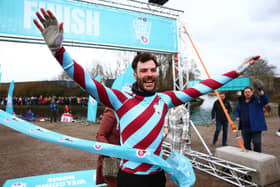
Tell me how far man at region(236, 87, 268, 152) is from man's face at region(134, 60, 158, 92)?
3003 millimetres

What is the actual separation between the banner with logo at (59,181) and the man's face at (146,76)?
2.67 metres

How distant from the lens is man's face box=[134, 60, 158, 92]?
62.6 inches

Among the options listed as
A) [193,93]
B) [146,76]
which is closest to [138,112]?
[146,76]

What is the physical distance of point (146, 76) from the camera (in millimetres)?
1580

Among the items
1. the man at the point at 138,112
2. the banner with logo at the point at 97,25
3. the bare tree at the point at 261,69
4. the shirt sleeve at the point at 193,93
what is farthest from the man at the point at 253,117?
the bare tree at the point at 261,69

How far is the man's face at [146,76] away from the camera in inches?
62.6

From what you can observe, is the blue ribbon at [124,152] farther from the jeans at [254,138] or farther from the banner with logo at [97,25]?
the jeans at [254,138]

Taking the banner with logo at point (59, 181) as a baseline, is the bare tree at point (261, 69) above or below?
above

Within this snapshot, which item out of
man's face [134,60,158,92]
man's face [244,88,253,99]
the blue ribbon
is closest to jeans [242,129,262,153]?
man's face [244,88,253,99]

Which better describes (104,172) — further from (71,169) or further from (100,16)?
(100,16)

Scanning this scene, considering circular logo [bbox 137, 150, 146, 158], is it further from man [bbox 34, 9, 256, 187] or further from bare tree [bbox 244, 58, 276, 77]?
bare tree [bbox 244, 58, 276, 77]

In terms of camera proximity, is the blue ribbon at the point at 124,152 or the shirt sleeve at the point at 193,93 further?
the shirt sleeve at the point at 193,93

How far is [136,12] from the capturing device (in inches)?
190

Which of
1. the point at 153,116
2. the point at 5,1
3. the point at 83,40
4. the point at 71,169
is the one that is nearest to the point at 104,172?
the point at 153,116
